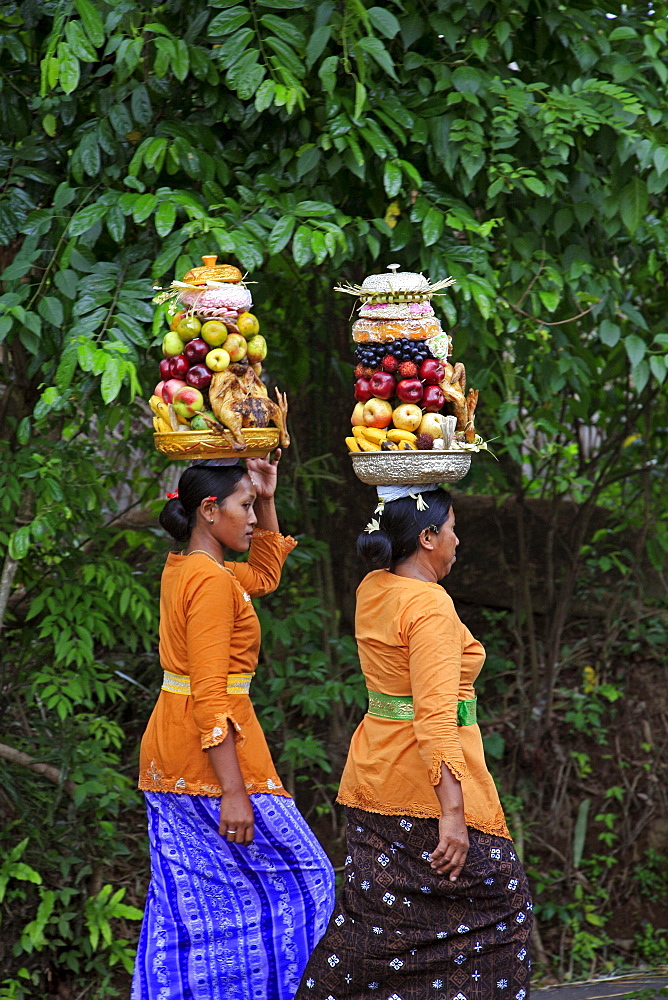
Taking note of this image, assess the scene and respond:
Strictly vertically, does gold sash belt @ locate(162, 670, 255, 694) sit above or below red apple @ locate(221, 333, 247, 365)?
below

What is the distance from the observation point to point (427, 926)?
2.59 m

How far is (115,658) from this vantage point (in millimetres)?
4523

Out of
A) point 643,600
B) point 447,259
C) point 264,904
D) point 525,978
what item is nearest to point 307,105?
point 447,259

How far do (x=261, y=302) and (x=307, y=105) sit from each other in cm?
70

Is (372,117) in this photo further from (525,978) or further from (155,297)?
(525,978)

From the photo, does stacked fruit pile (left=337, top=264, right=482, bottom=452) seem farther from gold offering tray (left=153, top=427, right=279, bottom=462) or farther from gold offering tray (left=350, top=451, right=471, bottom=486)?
gold offering tray (left=153, top=427, right=279, bottom=462)

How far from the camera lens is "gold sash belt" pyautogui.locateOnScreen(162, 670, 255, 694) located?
9.30 feet

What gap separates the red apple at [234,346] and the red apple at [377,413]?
1.19 feet

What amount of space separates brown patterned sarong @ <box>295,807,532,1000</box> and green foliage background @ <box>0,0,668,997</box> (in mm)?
1193

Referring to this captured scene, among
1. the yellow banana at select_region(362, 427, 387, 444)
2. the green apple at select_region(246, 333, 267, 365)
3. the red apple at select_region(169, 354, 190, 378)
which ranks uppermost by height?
the green apple at select_region(246, 333, 267, 365)

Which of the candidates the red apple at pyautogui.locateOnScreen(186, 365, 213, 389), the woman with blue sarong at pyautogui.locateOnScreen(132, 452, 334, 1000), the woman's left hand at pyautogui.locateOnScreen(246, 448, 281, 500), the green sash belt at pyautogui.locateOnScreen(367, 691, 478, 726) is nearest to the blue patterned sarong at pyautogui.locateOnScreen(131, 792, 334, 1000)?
the woman with blue sarong at pyautogui.locateOnScreen(132, 452, 334, 1000)

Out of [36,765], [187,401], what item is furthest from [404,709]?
[36,765]

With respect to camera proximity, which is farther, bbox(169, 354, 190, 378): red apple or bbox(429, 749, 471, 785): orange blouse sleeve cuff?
bbox(169, 354, 190, 378): red apple

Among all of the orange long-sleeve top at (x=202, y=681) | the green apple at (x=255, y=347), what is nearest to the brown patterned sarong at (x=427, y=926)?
the orange long-sleeve top at (x=202, y=681)
